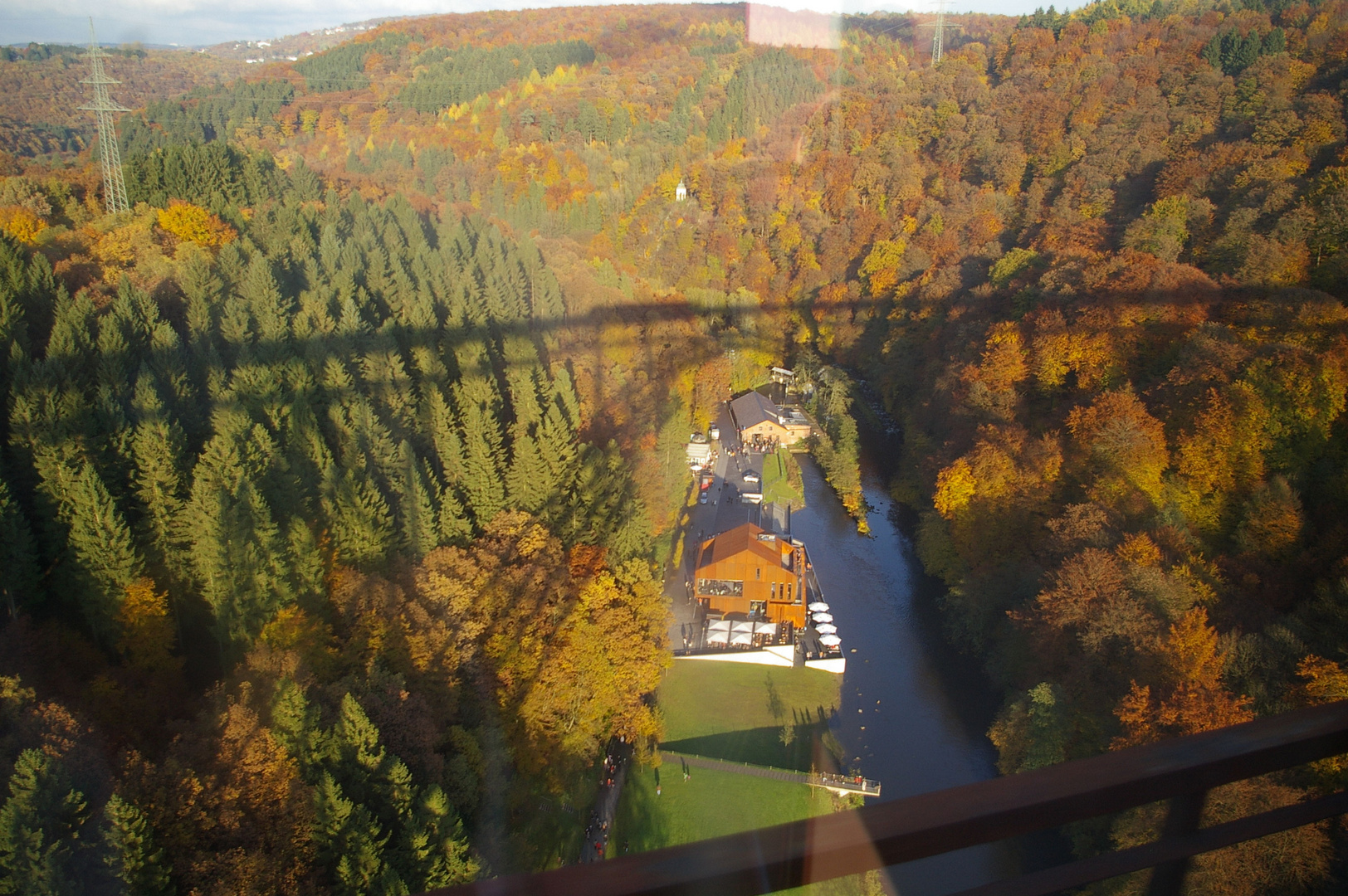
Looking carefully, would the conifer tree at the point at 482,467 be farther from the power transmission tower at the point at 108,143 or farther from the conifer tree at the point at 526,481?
the power transmission tower at the point at 108,143

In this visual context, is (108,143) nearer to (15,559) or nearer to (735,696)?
(15,559)

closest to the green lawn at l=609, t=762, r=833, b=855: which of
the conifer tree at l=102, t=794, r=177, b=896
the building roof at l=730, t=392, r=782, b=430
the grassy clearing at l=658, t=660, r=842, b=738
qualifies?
the grassy clearing at l=658, t=660, r=842, b=738

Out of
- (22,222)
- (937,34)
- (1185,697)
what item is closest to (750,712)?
(1185,697)

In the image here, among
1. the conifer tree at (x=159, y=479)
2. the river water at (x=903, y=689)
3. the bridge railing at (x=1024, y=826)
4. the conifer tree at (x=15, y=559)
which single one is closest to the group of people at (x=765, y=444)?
the river water at (x=903, y=689)

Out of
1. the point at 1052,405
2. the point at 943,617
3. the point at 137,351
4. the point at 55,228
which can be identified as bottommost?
the point at 943,617

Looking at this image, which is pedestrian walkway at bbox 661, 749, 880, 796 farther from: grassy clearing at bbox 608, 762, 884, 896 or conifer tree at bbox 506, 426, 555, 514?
conifer tree at bbox 506, 426, 555, 514

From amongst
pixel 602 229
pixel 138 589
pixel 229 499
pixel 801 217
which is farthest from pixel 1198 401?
pixel 801 217

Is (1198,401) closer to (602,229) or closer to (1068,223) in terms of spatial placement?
(1068,223)
